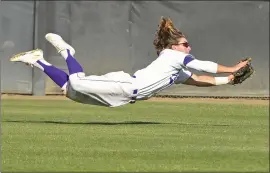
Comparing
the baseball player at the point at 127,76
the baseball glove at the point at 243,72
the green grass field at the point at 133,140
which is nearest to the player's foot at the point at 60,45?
the baseball player at the point at 127,76

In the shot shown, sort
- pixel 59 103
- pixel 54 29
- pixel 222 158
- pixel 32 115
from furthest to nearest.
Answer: pixel 54 29 < pixel 59 103 < pixel 32 115 < pixel 222 158

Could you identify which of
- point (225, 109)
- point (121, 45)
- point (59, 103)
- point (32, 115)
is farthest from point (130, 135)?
point (121, 45)

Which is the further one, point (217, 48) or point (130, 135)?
point (217, 48)

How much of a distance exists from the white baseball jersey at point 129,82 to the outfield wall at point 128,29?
9.05 metres

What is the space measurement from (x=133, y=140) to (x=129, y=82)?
2.72 ft

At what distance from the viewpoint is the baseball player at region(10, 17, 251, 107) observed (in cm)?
980

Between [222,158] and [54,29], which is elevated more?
[54,29]

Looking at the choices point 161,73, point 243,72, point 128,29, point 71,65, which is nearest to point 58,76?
point 71,65

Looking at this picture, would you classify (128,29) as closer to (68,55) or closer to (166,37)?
(166,37)

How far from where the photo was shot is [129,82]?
32.5 ft

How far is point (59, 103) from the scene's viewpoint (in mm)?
16625

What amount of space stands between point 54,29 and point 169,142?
1029cm

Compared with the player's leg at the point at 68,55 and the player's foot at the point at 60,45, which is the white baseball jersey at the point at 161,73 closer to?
the player's leg at the point at 68,55

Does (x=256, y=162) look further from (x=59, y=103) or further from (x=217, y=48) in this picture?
(x=217, y=48)
